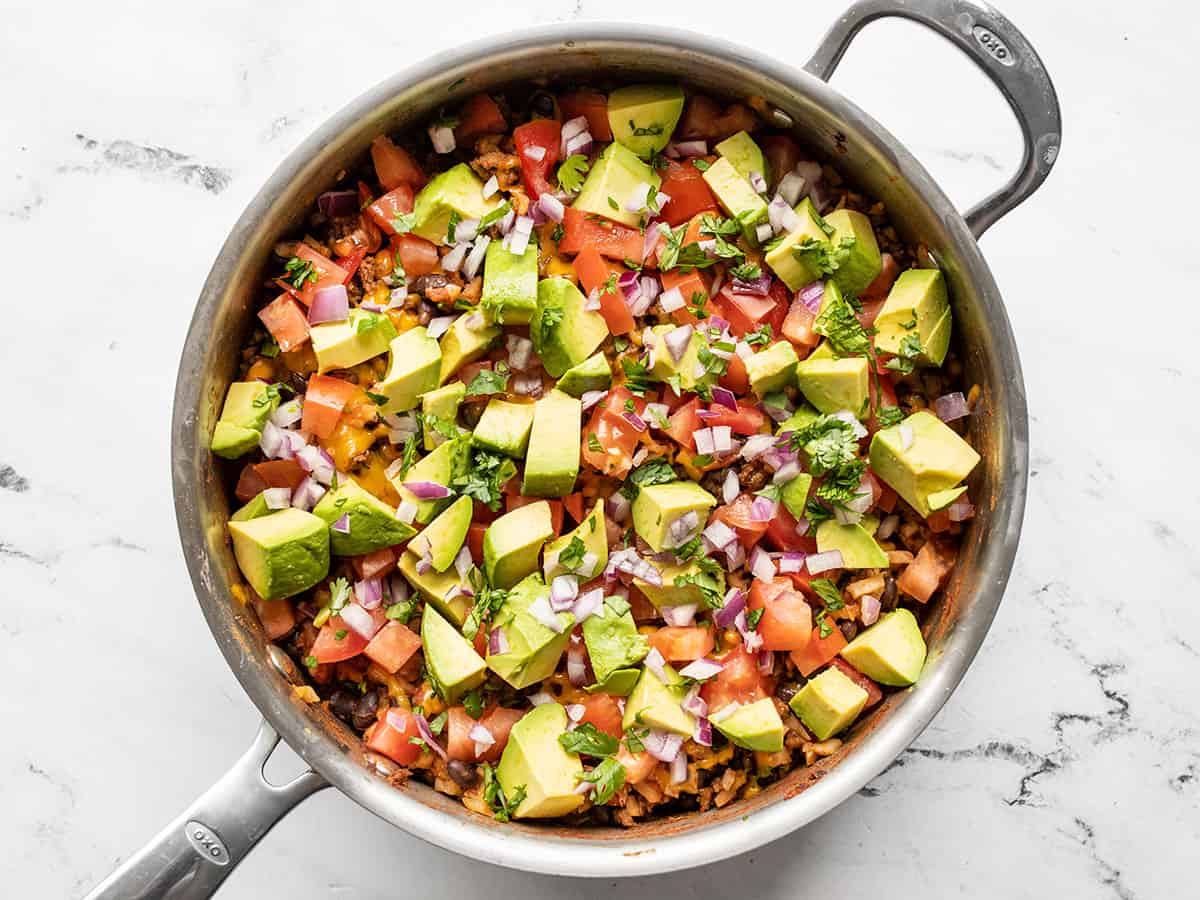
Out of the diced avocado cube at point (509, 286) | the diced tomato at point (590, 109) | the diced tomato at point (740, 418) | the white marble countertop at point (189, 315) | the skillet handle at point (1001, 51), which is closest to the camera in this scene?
the skillet handle at point (1001, 51)

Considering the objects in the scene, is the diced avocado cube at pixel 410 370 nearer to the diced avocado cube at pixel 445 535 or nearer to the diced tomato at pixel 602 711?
the diced avocado cube at pixel 445 535

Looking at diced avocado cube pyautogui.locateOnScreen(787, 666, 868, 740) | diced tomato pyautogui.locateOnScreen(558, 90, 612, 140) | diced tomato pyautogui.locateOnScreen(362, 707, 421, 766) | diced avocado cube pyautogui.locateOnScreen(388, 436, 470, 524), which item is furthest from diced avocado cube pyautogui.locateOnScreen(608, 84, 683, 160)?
diced tomato pyautogui.locateOnScreen(362, 707, 421, 766)

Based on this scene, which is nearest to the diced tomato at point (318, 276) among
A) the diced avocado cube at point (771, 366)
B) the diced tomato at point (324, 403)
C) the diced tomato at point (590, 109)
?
the diced tomato at point (324, 403)

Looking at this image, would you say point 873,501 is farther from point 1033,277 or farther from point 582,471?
point 1033,277

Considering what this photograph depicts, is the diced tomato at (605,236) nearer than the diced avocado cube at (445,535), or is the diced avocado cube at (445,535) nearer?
the diced avocado cube at (445,535)

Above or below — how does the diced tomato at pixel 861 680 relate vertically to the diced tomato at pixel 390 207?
below

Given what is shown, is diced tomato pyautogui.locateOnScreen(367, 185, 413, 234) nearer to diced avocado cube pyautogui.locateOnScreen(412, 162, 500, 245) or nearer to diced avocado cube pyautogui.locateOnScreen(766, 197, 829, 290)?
diced avocado cube pyautogui.locateOnScreen(412, 162, 500, 245)

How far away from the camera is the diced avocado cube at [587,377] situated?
2.71 meters

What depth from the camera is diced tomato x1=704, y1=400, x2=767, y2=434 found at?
2.77m

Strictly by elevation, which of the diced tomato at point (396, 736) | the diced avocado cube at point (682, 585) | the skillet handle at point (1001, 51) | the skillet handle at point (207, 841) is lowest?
the skillet handle at point (207, 841)

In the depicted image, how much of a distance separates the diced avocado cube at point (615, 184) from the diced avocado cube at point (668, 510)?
2.19 ft

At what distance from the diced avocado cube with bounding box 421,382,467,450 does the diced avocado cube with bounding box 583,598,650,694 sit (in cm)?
57

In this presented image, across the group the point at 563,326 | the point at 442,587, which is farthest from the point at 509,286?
the point at 442,587

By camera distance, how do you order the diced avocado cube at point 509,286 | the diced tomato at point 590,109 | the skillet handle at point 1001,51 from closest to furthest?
the skillet handle at point 1001,51 < the diced avocado cube at point 509,286 < the diced tomato at point 590,109
